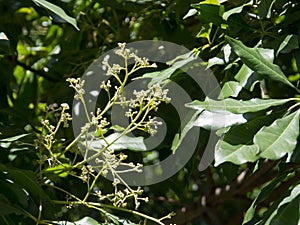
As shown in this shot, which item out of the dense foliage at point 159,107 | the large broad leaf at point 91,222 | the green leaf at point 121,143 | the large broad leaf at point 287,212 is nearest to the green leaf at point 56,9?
the dense foliage at point 159,107

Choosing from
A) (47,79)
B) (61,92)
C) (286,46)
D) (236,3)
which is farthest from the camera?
(47,79)

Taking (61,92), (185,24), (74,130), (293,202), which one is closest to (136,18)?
(185,24)

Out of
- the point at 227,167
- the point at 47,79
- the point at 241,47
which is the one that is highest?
the point at 241,47

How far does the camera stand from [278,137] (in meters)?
0.74

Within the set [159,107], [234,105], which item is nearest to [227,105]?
[234,105]

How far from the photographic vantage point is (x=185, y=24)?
1.36 metres

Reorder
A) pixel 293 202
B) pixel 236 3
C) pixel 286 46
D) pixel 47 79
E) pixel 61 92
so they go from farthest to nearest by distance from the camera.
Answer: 1. pixel 47 79
2. pixel 61 92
3. pixel 236 3
4. pixel 286 46
5. pixel 293 202

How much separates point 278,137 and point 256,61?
0.43 ft

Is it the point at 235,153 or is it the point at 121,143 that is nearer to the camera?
the point at 235,153

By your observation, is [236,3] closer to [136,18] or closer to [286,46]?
[286,46]

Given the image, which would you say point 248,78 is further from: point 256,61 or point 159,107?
point 159,107

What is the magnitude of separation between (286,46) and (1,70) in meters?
0.64

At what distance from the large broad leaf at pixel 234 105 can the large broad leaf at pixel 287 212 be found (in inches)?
4.4

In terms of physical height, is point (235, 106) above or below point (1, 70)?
above
